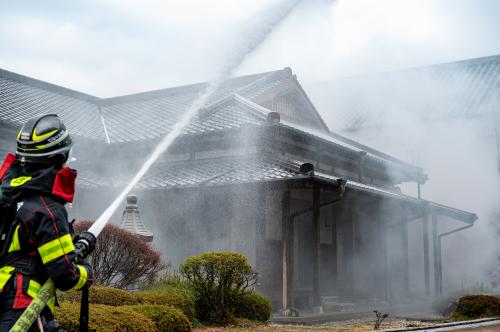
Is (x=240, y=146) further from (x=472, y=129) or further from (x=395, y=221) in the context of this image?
(x=472, y=129)

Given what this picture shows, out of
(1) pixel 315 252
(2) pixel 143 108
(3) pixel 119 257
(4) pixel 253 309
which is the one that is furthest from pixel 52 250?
(2) pixel 143 108

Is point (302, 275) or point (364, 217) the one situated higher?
point (364, 217)

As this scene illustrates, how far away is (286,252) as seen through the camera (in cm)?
1345

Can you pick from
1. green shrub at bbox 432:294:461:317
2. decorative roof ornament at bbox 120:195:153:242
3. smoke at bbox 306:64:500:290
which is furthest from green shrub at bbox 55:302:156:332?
smoke at bbox 306:64:500:290

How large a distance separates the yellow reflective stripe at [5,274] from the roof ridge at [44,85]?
18.0 meters

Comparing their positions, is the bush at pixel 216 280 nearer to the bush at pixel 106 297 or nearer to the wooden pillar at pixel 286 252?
the bush at pixel 106 297

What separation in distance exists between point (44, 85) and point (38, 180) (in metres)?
19.1

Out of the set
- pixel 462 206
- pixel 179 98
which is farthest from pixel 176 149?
pixel 462 206

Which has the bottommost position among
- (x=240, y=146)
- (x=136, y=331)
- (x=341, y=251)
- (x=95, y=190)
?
(x=136, y=331)

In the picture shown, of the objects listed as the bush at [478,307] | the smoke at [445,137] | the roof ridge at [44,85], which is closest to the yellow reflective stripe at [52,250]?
the bush at [478,307]

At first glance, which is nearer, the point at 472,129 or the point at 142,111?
the point at 142,111

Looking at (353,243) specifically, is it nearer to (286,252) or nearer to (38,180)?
(286,252)

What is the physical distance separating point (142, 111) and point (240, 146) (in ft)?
21.9

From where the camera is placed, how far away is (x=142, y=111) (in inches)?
827
